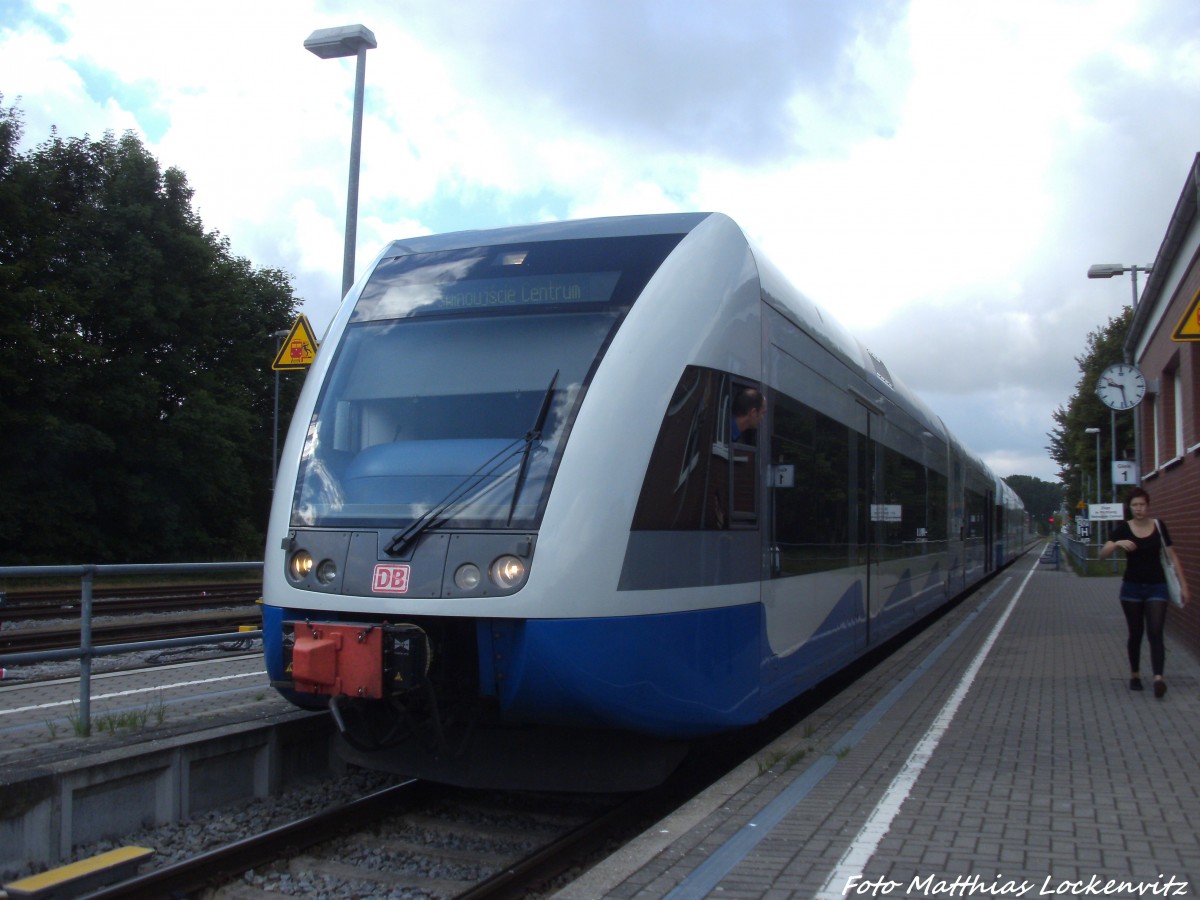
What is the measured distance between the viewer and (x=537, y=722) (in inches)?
221

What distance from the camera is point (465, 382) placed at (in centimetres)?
620

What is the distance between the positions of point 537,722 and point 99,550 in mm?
31233

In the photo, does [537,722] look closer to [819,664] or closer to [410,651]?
[410,651]

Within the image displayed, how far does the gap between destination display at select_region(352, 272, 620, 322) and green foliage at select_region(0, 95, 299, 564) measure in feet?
86.4

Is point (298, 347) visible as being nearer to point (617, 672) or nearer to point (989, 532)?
point (617, 672)

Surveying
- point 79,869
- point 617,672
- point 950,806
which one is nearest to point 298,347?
point 79,869

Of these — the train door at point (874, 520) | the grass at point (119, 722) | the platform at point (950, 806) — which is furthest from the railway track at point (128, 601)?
the train door at point (874, 520)

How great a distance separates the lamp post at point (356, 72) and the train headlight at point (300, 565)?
23.0 feet

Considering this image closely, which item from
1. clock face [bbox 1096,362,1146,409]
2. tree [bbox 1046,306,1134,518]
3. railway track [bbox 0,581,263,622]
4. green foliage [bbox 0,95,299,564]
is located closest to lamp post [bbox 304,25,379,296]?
railway track [bbox 0,581,263,622]

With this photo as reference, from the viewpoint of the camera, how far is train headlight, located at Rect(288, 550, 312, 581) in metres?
5.91

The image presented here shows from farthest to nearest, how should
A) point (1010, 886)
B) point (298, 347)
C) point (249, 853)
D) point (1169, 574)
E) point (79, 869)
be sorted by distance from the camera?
point (298, 347) → point (1169, 574) → point (249, 853) → point (79, 869) → point (1010, 886)

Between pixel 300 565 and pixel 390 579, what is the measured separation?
0.65 metres

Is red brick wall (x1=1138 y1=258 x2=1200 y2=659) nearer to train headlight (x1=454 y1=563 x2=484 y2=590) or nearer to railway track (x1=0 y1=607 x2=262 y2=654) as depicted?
train headlight (x1=454 y1=563 x2=484 y2=590)

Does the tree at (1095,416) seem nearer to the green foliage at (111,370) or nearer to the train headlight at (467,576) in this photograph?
the green foliage at (111,370)
